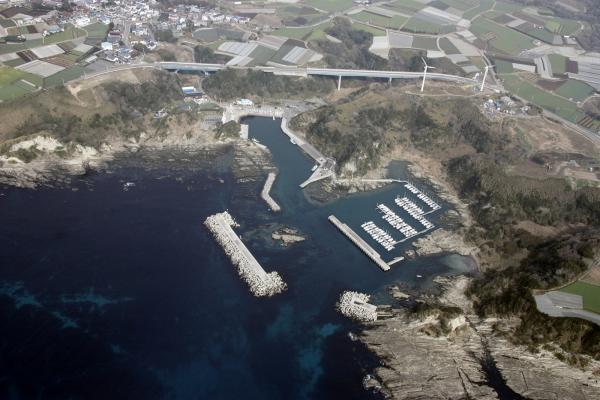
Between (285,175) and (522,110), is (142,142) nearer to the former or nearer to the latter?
(285,175)

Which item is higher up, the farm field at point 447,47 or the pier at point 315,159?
the farm field at point 447,47

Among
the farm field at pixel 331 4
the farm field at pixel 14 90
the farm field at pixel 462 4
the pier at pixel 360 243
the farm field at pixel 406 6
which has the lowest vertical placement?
the pier at pixel 360 243

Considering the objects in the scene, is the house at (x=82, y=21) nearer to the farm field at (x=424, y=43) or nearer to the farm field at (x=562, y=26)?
the farm field at (x=424, y=43)

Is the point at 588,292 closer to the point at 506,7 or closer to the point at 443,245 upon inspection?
the point at 443,245

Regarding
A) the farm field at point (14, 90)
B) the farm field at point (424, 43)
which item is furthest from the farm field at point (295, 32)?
the farm field at point (14, 90)

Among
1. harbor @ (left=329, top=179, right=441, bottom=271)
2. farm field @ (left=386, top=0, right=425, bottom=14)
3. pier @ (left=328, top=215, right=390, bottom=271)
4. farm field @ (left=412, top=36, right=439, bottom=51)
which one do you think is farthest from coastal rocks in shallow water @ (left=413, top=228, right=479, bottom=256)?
farm field @ (left=386, top=0, right=425, bottom=14)

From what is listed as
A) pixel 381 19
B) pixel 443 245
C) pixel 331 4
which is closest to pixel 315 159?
pixel 443 245

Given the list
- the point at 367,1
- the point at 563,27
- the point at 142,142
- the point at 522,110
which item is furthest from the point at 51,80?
the point at 563,27

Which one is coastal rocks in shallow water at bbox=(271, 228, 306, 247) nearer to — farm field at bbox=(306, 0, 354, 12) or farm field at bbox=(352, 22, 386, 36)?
farm field at bbox=(352, 22, 386, 36)
